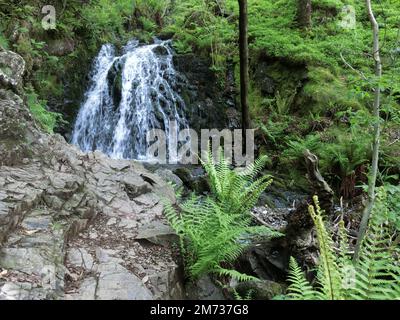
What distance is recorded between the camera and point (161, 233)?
14.8ft

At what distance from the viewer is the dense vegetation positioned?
714 cm

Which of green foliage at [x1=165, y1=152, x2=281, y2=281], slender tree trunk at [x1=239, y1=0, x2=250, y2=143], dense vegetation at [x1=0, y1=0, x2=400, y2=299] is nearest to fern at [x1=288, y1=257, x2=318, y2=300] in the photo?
green foliage at [x1=165, y1=152, x2=281, y2=281]

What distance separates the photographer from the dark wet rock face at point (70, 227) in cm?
324

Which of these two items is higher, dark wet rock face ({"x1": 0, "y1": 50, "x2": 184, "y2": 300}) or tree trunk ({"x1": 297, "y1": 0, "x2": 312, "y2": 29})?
tree trunk ({"x1": 297, "y1": 0, "x2": 312, "y2": 29})

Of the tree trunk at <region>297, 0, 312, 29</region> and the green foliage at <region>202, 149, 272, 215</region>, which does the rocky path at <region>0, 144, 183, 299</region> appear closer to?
the green foliage at <region>202, 149, 272, 215</region>

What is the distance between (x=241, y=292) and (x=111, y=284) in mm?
1653

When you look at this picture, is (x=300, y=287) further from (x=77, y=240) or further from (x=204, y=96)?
(x=204, y=96)

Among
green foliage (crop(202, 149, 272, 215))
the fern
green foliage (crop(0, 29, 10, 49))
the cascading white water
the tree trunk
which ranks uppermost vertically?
the tree trunk

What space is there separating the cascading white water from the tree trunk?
464 centimetres

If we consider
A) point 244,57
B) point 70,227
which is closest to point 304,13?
point 244,57

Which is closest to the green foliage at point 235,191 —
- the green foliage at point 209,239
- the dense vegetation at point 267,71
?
the dense vegetation at point 267,71

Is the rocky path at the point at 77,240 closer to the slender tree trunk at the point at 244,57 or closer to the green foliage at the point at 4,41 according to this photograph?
the green foliage at the point at 4,41

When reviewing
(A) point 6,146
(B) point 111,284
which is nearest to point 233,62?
(A) point 6,146

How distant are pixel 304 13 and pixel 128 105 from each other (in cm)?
666
